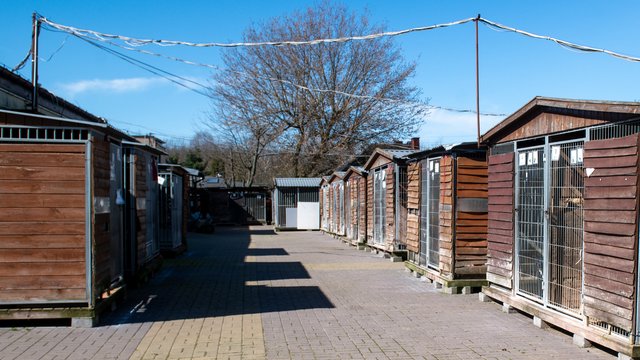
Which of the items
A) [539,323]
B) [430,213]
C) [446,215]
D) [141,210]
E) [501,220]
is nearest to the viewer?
[539,323]

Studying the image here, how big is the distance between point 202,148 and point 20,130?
5681 cm

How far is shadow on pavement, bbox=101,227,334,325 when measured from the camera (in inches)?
353

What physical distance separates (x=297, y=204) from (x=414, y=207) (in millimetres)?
20332

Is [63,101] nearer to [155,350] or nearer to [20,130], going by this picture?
[20,130]

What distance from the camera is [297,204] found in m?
32.7

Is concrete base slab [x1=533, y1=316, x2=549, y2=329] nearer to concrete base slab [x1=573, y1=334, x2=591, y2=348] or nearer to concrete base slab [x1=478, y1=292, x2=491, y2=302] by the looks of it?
concrete base slab [x1=573, y1=334, x2=591, y2=348]

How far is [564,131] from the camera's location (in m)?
7.32

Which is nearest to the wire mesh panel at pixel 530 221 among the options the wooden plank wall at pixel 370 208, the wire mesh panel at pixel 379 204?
the wire mesh panel at pixel 379 204

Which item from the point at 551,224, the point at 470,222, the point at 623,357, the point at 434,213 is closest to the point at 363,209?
the point at 434,213

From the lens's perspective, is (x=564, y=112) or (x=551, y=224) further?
(x=551, y=224)

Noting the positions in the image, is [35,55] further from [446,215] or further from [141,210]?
[446,215]

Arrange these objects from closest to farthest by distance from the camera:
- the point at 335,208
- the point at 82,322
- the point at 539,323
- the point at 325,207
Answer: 1. the point at 82,322
2. the point at 539,323
3. the point at 335,208
4. the point at 325,207

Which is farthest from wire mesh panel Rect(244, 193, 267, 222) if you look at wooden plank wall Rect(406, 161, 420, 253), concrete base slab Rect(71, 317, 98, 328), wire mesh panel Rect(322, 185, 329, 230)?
concrete base slab Rect(71, 317, 98, 328)

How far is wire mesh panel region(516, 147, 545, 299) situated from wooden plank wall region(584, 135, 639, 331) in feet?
4.07
